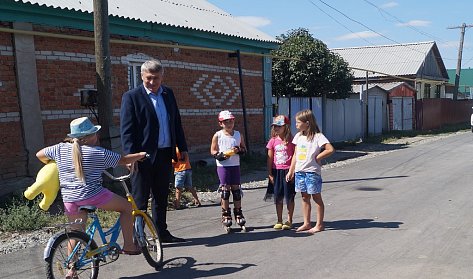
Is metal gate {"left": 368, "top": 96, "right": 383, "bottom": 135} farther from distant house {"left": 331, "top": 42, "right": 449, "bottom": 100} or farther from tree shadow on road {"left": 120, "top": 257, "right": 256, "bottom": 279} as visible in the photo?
tree shadow on road {"left": 120, "top": 257, "right": 256, "bottom": 279}

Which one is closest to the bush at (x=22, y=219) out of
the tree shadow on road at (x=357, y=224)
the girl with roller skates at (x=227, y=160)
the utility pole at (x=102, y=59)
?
the utility pole at (x=102, y=59)

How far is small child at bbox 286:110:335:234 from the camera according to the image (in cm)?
629

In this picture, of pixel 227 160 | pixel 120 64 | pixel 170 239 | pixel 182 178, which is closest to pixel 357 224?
pixel 227 160

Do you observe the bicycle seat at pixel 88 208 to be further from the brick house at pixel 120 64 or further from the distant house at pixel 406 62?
the distant house at pixel 406 62

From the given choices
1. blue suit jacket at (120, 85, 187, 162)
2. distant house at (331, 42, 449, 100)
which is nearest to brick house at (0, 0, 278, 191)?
blue suit jacket at (120, 85, 187, 162)

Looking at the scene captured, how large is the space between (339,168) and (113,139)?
6.91 meters

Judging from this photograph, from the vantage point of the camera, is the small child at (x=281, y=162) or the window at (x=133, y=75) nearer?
the small child at (x=281, y=162)

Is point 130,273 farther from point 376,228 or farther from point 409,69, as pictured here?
point 409,69

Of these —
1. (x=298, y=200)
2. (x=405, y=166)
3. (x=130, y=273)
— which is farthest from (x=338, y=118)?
(x=130, y=273)

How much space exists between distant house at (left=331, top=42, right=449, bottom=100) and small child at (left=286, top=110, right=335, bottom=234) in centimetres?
3268

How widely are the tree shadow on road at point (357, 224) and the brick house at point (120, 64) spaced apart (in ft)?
18.0

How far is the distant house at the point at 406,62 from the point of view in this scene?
40084 millimetres

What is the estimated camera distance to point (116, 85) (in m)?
11.0

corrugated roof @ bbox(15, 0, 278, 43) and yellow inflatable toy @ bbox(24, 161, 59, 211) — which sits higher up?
corrugated roof @ bbox(15, 0, 278, 43)
